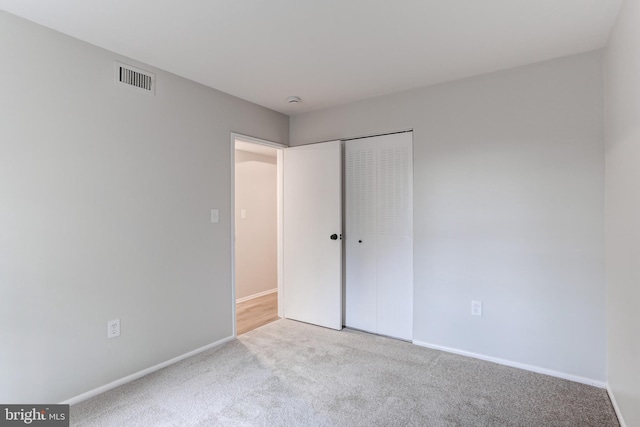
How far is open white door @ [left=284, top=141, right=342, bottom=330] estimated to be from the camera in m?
3.52

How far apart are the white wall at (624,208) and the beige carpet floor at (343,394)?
0.39 m

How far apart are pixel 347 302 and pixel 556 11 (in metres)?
2.88

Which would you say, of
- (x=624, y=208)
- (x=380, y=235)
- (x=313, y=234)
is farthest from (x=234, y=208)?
(x=624, y=208)

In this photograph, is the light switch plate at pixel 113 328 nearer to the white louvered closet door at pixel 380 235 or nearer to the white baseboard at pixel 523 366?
the white louvered closet door at pixel 380 235

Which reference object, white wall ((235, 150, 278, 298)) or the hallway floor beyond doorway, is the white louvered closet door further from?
white wall ((235, 150, 278, 298))

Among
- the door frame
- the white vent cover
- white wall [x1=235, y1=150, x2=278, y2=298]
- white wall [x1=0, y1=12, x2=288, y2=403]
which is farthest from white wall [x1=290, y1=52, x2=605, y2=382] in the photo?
white wall [x1=235, y1=150, x2=278, y2=298]

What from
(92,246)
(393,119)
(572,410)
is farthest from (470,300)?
(92,246)

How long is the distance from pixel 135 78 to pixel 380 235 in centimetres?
246

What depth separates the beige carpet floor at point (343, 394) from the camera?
1.99 meters

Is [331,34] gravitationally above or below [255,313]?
above

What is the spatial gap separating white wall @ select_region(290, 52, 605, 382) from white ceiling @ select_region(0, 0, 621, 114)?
256 mm

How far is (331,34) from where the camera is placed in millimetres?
2137

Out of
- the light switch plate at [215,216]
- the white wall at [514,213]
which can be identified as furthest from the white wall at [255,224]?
the white wall at [514,213]

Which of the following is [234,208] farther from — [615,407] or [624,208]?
[615,407]
